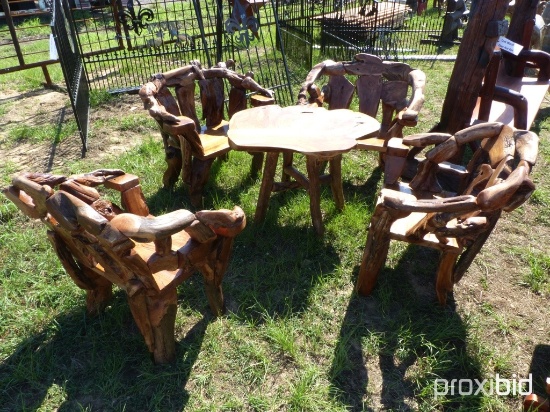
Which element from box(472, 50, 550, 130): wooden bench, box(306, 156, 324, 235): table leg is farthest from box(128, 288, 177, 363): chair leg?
box(472, 50, 550, 130): wooden bench

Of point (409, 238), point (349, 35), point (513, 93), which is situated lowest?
point (409, 238)

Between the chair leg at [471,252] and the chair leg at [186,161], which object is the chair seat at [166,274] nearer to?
the chair leg at [186,161]

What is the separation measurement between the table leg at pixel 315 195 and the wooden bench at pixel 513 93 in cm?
182

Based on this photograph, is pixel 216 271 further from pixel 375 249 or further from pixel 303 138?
pixel 303 138

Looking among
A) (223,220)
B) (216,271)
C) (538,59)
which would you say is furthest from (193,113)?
(538,59)

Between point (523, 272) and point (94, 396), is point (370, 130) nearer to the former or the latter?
point (523, 272)

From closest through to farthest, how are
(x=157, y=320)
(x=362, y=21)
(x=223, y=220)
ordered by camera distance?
(x=223, y=220)
(x=157, y=320)
(x=362, y=21)

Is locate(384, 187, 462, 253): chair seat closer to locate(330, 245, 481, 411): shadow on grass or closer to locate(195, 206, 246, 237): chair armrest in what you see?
locate(330, 245, 481, 411): shadow on grass

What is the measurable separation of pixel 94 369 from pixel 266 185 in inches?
69.1

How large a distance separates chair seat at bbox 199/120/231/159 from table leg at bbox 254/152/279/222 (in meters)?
0.45

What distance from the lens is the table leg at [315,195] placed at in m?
3.30

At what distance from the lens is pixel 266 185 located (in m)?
3.46

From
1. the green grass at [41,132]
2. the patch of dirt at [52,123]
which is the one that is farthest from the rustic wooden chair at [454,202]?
the green grass at [41,132]

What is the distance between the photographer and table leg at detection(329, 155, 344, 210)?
11.6ft
